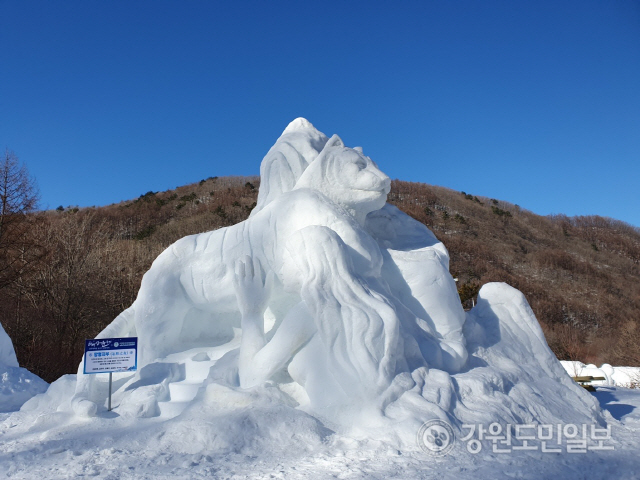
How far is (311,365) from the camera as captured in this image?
3553 mm

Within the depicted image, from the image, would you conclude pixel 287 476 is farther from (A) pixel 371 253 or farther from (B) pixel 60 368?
(B) pixel 60 368

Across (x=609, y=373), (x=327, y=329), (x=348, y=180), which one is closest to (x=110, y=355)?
(x=327, y=329)

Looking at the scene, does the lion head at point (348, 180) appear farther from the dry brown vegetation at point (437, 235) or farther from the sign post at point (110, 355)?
the dry brown vegetation at point (437, 235)

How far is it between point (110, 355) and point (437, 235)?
85.0 ft

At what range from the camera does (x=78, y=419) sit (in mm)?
3734

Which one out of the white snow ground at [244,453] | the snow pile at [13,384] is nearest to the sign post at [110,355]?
the white snow ground at [244,453]

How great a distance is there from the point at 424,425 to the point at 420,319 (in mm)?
1210

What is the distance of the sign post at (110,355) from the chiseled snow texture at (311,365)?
23 cm

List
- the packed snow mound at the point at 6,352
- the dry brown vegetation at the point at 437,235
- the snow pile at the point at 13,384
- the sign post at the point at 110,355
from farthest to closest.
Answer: the dry brown vegetation at the point at 437,235
the packed snow mound at the point at 6,352
the snow pile at the point at 13,384
the sign post at the point at 110,355

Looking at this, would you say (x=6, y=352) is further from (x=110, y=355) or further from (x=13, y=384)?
(x=110, y=355)

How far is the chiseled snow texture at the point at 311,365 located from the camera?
9.61 ft

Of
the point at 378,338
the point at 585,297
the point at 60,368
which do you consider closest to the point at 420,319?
the point at 378,338

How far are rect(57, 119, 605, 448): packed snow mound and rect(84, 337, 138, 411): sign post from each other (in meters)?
0.22

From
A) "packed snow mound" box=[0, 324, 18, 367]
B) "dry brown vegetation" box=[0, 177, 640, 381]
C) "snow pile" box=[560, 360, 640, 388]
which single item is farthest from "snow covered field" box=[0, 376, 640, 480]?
"dry brown vegetation" box=[0, 177, 640, 381]
